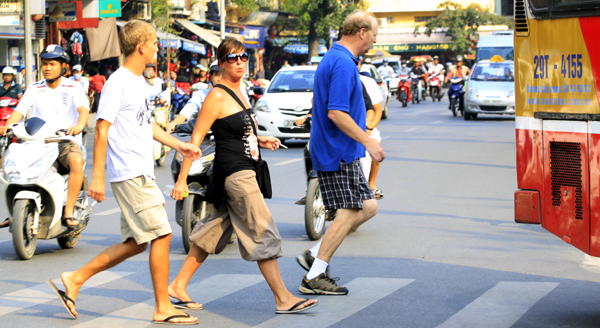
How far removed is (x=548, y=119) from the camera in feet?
15.6

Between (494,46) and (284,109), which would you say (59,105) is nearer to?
(284,109)

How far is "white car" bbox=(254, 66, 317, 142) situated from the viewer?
53.9 feet

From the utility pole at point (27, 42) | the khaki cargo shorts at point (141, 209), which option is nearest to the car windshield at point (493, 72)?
the utility pole at point (27, 42)

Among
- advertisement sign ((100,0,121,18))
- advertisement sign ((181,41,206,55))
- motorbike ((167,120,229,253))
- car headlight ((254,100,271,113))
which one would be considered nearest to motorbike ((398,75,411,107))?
advertisement sign ((181,41,206,55))

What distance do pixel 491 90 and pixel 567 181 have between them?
62.7ft

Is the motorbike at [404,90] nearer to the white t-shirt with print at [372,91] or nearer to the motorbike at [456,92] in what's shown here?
the motorbike at [456,92]

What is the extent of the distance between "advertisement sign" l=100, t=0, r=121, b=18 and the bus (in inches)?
860

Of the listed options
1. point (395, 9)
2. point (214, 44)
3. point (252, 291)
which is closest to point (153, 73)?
point (252, 291)

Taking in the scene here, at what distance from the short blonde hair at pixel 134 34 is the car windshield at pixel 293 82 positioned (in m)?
12.5

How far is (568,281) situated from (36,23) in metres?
20.5

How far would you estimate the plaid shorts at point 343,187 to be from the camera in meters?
5.45

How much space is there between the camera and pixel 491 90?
23219 mm

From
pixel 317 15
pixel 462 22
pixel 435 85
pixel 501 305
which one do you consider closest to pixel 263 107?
pixel 501 305

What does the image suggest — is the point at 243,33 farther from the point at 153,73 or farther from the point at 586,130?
the point at 586,130
